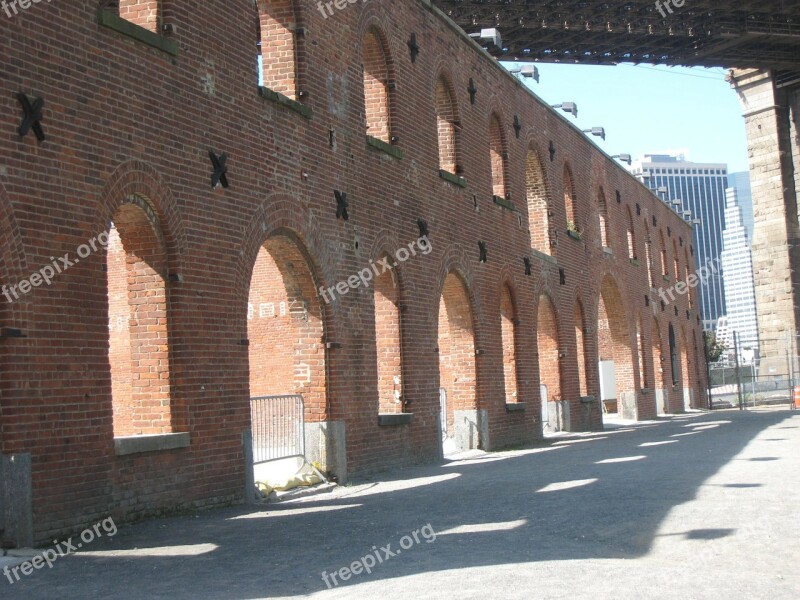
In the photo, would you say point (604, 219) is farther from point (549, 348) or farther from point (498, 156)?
point (498, 156)

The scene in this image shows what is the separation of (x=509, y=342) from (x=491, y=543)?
1337cm

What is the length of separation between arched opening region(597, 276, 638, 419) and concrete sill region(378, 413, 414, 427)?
1631cm

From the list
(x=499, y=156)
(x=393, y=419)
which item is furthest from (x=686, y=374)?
(x=393, y=419)

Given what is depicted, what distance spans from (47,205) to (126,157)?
1.26 m

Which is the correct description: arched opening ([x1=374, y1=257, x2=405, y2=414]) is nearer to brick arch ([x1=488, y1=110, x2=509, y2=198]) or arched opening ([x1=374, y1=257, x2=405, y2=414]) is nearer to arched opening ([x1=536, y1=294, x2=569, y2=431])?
brick arch ([x1=488, y1=110, x2=509, y2=198])

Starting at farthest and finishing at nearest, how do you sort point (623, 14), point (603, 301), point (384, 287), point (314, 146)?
1. point (623, 14)
2. point (603, 301)
3. point (384, 287)
4. point (314, 146)

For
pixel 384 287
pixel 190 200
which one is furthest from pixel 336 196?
pixel 190 200

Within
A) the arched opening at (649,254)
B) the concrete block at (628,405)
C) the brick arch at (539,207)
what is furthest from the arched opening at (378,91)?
the arched opening at (649,254)

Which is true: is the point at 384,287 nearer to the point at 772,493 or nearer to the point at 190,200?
the point at 190,200

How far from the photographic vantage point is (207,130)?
1141cm

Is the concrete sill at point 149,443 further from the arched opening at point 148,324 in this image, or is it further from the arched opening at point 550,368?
the arched opening at point 550,368

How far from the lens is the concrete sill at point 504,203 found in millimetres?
21052

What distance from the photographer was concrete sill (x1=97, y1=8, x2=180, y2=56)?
9781mm

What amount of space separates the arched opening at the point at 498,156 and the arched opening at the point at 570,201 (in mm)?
5366
